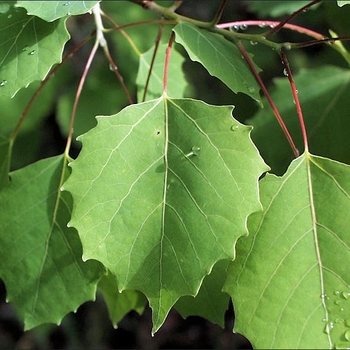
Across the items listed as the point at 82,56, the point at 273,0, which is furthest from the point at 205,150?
the point at 82,56

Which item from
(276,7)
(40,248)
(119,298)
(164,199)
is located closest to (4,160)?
(40,248)

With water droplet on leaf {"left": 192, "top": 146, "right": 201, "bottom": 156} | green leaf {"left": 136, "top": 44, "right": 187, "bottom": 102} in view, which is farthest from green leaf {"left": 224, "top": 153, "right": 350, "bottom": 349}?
green leaf {"left": 136, "top": 44, "right": 187, "bottom": 102}

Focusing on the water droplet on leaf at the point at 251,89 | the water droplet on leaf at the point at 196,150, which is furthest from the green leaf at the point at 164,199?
the water droplet on leaf at the point at 251,89

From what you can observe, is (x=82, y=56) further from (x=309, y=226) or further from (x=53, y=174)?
(x=309, y=226)

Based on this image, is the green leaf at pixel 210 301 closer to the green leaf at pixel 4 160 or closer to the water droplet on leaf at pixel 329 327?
the water droplet on leaf at pixel 329 327

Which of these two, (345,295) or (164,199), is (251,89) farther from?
(345,295)
